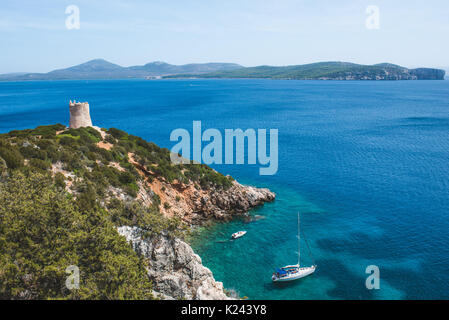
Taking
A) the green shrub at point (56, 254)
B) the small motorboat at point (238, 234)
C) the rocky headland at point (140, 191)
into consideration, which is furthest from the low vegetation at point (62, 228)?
the small motorboat at point (238, 234)

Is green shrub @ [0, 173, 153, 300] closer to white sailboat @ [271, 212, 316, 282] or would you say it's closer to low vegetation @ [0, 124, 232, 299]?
low vegetation @ [0, 124, 232, 299]

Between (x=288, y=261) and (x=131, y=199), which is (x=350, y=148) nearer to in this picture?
(x=288, y=261)

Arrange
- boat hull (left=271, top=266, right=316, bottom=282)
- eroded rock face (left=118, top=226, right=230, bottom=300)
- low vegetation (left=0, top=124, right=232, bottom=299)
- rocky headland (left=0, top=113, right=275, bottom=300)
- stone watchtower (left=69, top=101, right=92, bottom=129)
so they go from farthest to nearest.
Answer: stone watchtower (left=69, top=101, right=92, bottom=129)
boat hull (left=271, top=266, right=316, bottom=282)
rocky headland (left=0, top=113, right=275, bottom=300)
eroded rock face (left=118, top=226, right=230, bottom=300)
low vegetation (left=0, top=124, right=232, bottom=299)

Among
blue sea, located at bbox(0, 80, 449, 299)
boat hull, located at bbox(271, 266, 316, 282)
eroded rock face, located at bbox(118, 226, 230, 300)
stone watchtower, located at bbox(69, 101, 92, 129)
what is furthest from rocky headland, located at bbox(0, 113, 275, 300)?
boat hull, located at bbox(271, 266, 316, 282)

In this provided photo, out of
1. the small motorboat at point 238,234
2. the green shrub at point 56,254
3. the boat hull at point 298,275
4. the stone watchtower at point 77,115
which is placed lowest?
the boat hull at point 298,275

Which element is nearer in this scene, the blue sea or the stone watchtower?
the blue sea

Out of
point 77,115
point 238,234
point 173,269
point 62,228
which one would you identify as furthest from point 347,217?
point 77,115

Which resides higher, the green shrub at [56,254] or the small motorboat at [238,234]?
the green shrub at [56,254]

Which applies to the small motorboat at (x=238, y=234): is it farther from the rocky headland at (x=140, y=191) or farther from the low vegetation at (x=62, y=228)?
the low vegetation at (x=62, y=228)
